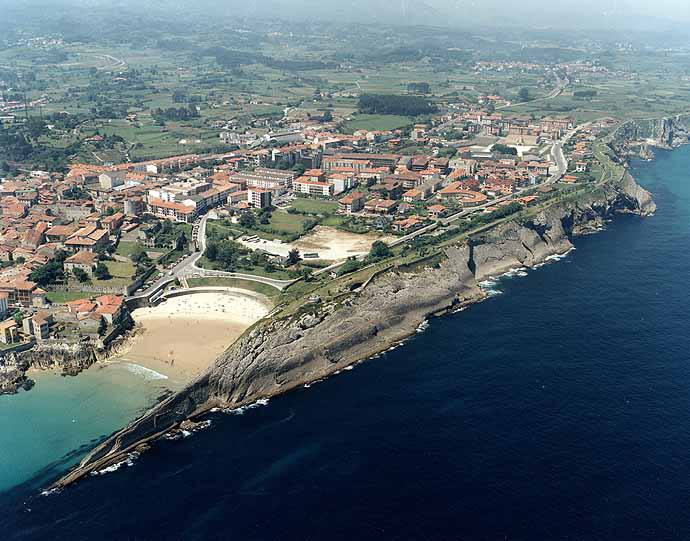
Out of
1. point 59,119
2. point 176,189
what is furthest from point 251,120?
point 176,189

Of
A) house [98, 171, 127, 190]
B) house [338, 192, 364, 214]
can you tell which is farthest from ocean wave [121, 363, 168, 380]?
house [98, 171, 127, 190]

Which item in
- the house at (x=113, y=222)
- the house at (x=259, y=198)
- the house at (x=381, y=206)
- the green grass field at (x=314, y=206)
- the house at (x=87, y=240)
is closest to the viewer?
the house at (x=87, y=240)

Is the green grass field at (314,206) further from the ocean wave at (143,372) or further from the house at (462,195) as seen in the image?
the ocean wave at (143,372)

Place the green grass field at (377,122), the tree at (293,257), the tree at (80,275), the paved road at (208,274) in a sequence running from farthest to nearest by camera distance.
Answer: the green grass field at (377,122) → the tree at (293,257) → the tree at (80,275) → the paved road at (208,274)

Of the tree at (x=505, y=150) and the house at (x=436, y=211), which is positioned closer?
the house at (x=436, y=211)

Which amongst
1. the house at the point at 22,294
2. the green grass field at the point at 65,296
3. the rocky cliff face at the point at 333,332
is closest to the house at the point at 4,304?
the house at the point at 22,294

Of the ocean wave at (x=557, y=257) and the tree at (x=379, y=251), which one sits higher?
the tree at (x=379, y=251)

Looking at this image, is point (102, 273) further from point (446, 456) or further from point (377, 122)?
point (377, 122)

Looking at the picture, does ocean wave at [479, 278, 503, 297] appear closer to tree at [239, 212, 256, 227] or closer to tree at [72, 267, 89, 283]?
tree at [239, 212, 256, 227]

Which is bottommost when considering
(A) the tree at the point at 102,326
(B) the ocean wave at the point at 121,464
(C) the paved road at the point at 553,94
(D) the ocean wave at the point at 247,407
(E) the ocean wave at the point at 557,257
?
(B) the ocean wave at the point at 121,464
